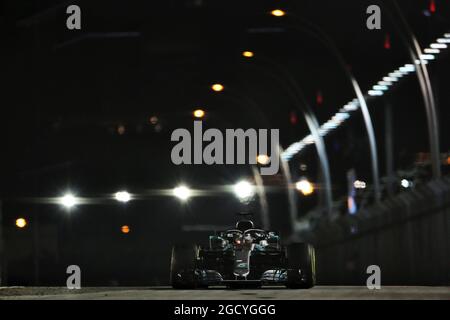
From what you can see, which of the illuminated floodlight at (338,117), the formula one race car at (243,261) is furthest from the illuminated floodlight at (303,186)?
the formula one race car at (243,261)

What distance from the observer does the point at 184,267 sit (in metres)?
22.8

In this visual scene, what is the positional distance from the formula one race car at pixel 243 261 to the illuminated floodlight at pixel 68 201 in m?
51.4

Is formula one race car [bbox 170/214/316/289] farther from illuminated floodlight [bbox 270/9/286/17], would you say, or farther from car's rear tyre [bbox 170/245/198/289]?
illuminated floodlight [bbox 270/9/286/17]

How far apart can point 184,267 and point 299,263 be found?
7.28 ft

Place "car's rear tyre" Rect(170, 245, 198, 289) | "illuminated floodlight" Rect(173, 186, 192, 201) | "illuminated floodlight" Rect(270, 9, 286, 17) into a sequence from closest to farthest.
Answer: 1. "car's rear tyre" Rect(170, 245, 198, 289)
2. "illuminated floodlight" Rect(270, 9, 286, 17)
3. "illuminated floodlight" Rect(173, 186, 192, 201)

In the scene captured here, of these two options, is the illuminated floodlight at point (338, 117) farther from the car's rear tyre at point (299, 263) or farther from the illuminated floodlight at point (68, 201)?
the car's rear tyre at point (299, 263)

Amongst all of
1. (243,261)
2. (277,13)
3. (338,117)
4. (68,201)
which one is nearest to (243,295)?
(243,261)

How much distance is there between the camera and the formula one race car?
2250cm

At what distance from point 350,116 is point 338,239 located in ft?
175

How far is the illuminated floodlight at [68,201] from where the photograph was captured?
244 ft

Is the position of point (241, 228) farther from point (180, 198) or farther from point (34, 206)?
point (180, 198)

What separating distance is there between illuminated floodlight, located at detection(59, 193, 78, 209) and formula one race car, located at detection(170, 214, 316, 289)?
168ft

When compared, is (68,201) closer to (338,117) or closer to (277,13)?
(338,117)

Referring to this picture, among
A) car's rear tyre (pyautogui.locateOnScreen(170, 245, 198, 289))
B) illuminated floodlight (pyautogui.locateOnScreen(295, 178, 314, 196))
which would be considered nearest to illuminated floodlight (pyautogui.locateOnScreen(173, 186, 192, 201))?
illuminated floodlight (pyautogui.locateOnScreen(295, 178, 314, 196))
